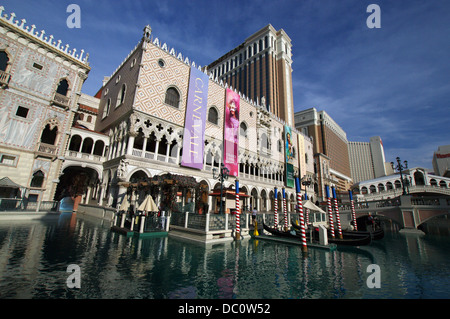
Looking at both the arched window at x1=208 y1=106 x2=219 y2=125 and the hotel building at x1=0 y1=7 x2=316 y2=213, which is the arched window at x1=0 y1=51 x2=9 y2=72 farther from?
the arched window at x1=208 y1=106 x2=219 y2=125

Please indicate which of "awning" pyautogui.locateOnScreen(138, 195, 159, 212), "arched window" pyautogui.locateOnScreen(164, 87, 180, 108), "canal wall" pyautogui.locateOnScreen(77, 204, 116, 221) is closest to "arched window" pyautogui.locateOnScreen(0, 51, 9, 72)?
"arched window" pyautogui.locateOnScreen(164, 87, 180, 108)

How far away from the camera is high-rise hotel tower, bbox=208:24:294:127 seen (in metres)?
50.9

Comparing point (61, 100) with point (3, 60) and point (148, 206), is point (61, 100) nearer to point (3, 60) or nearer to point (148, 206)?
point (3, 60)

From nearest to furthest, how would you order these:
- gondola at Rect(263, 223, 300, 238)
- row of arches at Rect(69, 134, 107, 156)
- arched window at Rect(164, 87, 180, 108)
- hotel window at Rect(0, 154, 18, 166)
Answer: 1. gondola at Rect(263, 223, 300, 238)
2. hotel window at Rect(0, 154, 18, 166)
3. arched window at Rect(164, 87, 180, 108)
4. row of arches at Rect(69, 134, 107, 156)

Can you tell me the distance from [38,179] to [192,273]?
18.3 m

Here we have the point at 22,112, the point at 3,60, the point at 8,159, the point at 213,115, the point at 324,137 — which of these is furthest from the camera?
the point at 324,137

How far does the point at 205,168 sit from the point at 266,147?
12.7 m

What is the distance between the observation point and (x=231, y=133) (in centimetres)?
2431

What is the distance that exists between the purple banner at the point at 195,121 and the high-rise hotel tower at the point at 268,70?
2945cm

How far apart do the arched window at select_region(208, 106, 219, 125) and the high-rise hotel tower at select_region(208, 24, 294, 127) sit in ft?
90.3

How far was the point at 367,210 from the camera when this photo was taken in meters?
24.1

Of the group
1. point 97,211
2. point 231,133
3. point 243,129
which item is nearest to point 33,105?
point 97,211

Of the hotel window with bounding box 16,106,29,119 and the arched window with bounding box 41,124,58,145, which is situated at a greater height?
the hotel window with bounding box 16,106,29,119
